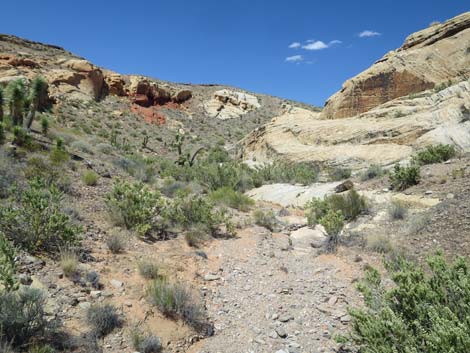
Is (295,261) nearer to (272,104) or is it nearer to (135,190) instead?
(135,190)

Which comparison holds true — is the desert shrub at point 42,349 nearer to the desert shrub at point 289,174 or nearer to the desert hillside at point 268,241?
the desert hillside at point 268,241

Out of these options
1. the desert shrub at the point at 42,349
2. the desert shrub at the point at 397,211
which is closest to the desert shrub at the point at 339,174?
the desert shrub at the point at 397,211

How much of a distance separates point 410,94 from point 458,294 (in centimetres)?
1779

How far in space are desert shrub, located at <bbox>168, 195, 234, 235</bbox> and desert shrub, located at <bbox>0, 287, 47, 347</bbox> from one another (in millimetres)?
4612

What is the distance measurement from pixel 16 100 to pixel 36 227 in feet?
39.4

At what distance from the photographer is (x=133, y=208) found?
7879 mm

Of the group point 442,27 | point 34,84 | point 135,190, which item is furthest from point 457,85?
point 34,84

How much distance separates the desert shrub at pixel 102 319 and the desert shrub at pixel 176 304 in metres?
0.61

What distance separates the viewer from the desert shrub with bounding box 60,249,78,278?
5.13 metres

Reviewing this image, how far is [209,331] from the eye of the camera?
468cm

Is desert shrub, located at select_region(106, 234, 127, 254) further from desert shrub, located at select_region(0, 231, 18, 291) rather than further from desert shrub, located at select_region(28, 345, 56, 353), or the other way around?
desert shrub, located at select_region(28, 345, 56, 353)

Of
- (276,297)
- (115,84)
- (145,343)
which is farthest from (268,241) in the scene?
(115,84)

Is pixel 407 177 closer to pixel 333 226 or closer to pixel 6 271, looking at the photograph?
pixel 333 226

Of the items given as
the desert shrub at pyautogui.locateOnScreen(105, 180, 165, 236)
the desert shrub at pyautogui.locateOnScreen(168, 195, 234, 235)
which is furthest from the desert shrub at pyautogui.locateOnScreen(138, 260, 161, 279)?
the desert shrub at pyautogui.locateOnScreen(168, 195, 234, 235)
